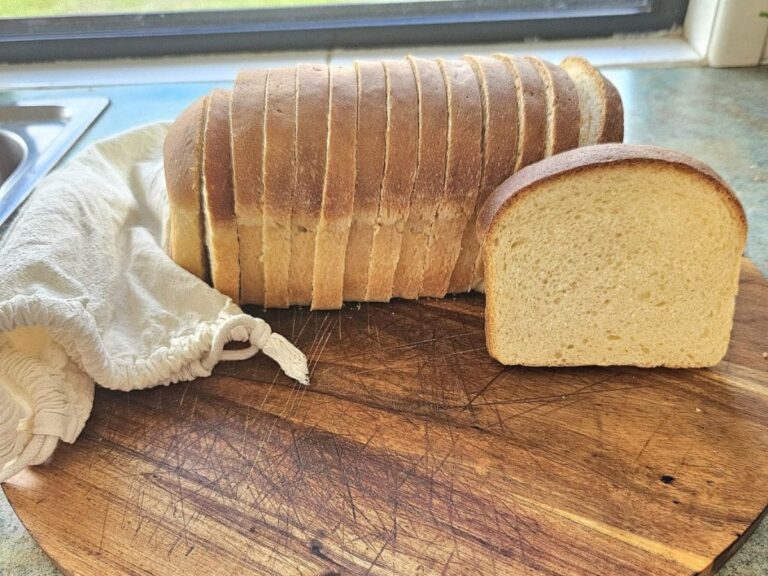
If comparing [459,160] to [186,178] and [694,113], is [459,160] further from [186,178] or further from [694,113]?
[694,113]

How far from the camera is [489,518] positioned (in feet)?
3.32

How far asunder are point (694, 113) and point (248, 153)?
131 cm

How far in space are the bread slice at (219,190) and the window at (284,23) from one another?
1000 millimetres

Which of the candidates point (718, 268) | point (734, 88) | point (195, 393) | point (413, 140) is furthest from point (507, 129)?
point (734, 88)

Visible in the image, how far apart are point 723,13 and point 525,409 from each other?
56.7 inches

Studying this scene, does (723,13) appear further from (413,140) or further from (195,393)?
(195,393)

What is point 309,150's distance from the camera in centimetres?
118

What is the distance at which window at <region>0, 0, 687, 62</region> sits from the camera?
83.7 inches

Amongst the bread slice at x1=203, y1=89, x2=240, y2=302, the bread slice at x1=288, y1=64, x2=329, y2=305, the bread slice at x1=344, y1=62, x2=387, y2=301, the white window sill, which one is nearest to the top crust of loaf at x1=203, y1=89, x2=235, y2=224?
the bread slice at x1=203, y1=89, x2=240, y2=302

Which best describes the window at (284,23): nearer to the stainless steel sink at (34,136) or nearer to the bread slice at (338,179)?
the stainless steel sink at (34,136)

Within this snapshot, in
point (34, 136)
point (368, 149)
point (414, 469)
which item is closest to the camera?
point (414, 469)

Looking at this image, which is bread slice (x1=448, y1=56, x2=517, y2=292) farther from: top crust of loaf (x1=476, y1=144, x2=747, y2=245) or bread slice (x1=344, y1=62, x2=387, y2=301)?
bread slice (x1=344, y1=62, x2=387, y2=301)

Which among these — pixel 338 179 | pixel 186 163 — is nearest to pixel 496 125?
pixel 338 179

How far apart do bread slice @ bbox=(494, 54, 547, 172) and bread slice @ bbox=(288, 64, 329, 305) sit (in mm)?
326
